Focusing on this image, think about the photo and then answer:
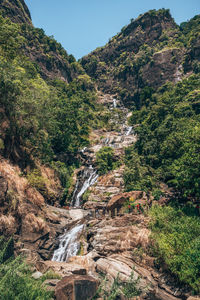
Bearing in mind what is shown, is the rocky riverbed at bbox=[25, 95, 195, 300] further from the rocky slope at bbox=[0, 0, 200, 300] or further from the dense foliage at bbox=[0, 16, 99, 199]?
the dense foliage at bbox=[0, 16, 99, 199]

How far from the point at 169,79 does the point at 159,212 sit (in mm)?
63753

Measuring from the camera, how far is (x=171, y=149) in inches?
1187

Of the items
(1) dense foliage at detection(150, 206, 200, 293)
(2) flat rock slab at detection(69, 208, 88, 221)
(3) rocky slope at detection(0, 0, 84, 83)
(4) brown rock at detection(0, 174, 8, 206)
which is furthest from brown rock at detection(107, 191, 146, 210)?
(3) rocky slope at detection(0, 0, 84, 83)

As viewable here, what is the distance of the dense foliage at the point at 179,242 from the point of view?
12797 mm

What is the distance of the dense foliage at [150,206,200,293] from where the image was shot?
12797mm

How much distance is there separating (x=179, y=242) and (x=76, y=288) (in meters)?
8.54

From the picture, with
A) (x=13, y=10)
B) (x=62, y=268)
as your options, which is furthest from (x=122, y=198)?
(x=13, y=10)

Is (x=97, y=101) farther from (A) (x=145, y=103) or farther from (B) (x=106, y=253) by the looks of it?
(B) (x=106, y=253)

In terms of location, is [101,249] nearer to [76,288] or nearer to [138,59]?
[76,288]

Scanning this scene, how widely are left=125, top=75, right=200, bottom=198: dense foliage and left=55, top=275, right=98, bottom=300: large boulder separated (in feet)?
45.4

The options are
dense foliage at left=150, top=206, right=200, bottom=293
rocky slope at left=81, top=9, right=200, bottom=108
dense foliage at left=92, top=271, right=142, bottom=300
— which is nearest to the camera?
dense foliage at left=92, top=271, right=142, bottom=300

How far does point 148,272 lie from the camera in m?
14.4

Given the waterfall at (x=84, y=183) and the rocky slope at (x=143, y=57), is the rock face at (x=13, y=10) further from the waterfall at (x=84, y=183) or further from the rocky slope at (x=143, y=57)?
the waterfall at (x=84, y=183)

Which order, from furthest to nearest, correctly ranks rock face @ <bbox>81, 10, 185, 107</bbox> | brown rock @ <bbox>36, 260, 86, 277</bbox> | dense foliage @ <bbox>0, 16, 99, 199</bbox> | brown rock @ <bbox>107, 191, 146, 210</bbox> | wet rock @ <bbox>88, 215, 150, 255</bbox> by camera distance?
1. rock face @ <bbox>81, 10, 185, 107</bbox>
2. brown rock @ <bbox>107, 191, 146, 210</bbox>
3. dense foliage @ <bbox>0, 16, 99, 199</bbox>
4. wet rock @ <bbox>88, 215, 150, 255</bbox>
5. brown rock @ <bbox>36, 260, 86, 277</bbox>
